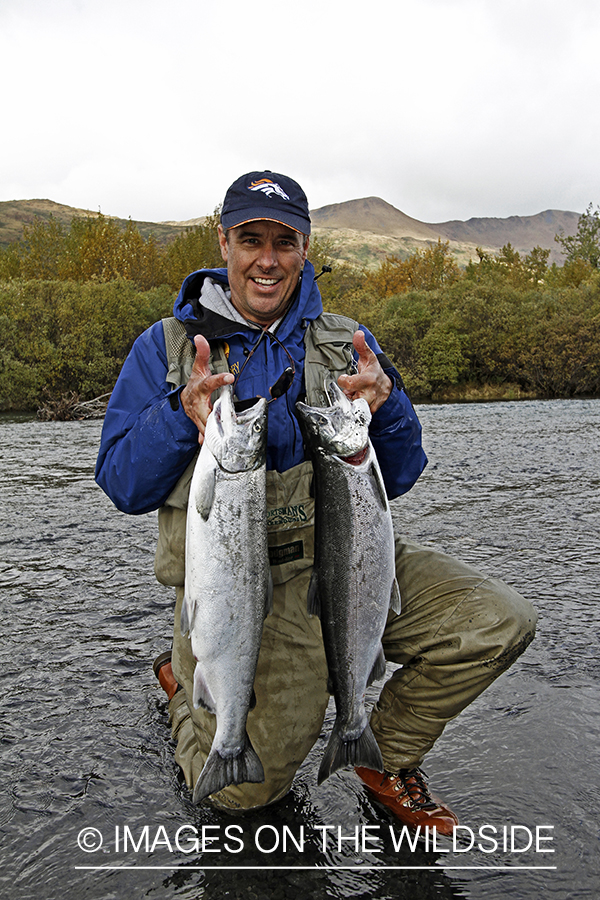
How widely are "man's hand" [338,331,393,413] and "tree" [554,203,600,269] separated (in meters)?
101

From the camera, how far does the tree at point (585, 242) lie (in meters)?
97.1

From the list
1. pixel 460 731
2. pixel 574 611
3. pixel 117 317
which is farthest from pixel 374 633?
pixel 117 317

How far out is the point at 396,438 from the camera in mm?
3467

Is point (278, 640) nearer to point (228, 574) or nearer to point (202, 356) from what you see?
point (228, 574)

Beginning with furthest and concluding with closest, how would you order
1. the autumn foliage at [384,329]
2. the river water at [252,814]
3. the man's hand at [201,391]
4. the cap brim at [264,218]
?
the autumn foliage at [384,329]
the cap brim at [264,218]
the man's hand at [201,391]
the river water at [252,814]

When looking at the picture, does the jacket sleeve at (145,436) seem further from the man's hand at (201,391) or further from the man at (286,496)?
the man's hand at (201,391)

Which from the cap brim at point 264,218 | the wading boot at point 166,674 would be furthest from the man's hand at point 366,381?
the wading boot at point 166,674

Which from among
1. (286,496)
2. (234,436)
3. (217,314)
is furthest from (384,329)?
(234,436)

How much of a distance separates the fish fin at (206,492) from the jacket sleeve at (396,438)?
3.29 ft

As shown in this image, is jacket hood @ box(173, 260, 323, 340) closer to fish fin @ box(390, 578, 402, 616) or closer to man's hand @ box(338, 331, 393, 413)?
man's hand @ box(338, 331, 393, 413)

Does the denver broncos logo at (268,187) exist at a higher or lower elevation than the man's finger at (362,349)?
higher

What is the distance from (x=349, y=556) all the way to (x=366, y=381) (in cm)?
78

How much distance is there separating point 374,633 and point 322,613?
0.24 m

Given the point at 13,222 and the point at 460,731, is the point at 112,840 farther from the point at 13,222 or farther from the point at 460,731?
the point at 13,222
